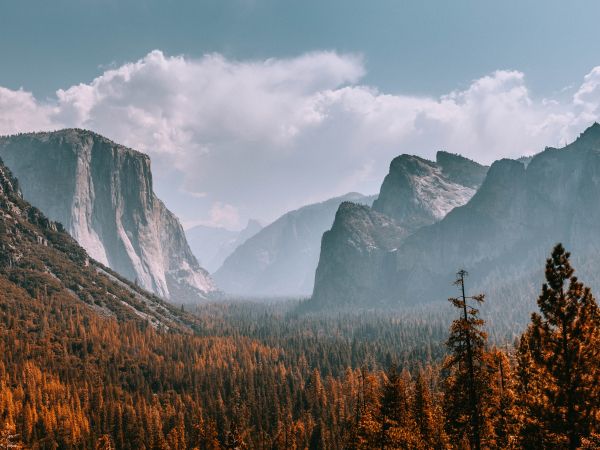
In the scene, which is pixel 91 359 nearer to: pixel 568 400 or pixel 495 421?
pixel 495 421

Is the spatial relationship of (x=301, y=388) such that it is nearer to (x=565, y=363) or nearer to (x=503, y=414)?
(x=503, y=414)

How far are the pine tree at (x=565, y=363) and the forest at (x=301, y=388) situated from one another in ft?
0.21

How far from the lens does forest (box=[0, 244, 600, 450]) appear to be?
25.9 m

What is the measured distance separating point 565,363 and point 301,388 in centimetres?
12011

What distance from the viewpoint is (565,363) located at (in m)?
25.4

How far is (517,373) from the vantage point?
38.9 m

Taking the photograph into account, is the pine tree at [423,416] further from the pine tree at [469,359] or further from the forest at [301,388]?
the pine tree at [469,359]

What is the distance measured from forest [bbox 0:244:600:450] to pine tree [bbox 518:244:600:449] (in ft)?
0.21

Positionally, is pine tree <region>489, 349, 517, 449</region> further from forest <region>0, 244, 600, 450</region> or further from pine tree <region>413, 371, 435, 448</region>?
pine tree <region>413, 371, 435, 448</region>

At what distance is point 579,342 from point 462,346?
6.51 metres

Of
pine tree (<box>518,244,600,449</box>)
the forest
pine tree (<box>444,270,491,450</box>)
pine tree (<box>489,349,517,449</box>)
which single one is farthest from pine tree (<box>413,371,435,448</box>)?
pine tree (<box>518,244,600,449</box>)

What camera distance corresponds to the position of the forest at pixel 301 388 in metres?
25.9

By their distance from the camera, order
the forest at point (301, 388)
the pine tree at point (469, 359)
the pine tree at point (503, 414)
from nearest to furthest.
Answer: the forest at point (301, 388), the pine tree at point (469, 359), the pine tree at point (503, 414)

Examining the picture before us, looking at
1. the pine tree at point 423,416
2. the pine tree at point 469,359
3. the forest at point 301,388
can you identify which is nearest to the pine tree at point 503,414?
the forest at point 301,388
